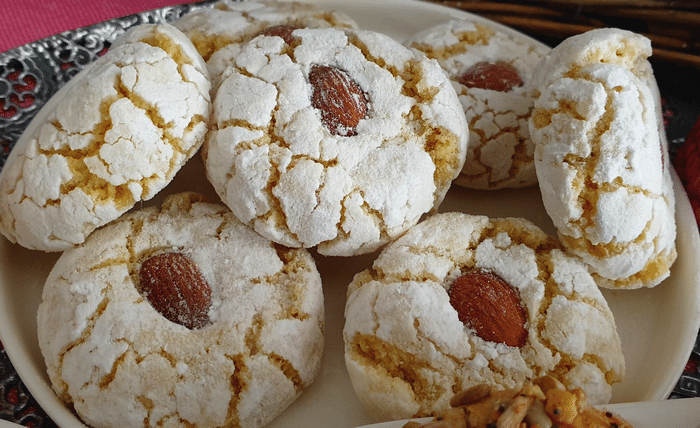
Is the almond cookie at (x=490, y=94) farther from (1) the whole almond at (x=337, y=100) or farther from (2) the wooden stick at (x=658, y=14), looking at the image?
(2) the wooden stick at (x=658, y=14)

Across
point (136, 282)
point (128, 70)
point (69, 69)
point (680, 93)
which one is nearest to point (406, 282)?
point (136, 282)

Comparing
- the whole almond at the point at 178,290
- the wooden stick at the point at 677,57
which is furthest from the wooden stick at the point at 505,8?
the whole almond at the point at 178,290

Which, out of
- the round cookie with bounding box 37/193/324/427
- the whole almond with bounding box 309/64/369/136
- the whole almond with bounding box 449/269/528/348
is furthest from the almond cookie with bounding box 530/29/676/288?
the round cookie with bounding box 37/193/324/427

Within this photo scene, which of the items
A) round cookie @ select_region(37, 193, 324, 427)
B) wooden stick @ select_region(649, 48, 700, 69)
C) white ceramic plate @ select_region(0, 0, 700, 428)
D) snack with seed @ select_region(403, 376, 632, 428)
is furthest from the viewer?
wooden stick @ select_region(649, 48, 700, 69)

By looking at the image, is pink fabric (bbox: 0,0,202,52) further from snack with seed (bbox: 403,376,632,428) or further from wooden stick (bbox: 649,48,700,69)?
snack with seed (bbox: 403,376,632,428)

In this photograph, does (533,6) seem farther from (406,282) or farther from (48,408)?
(48,408)

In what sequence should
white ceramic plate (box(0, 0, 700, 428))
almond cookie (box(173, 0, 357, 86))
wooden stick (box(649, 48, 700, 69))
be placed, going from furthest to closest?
1. wooden stick (box(649, 48, 700, 69))
2. almond cookie (box(173, 0, 357, 86))
3. white ceramic plate (box(0, 0, 700, 428))
